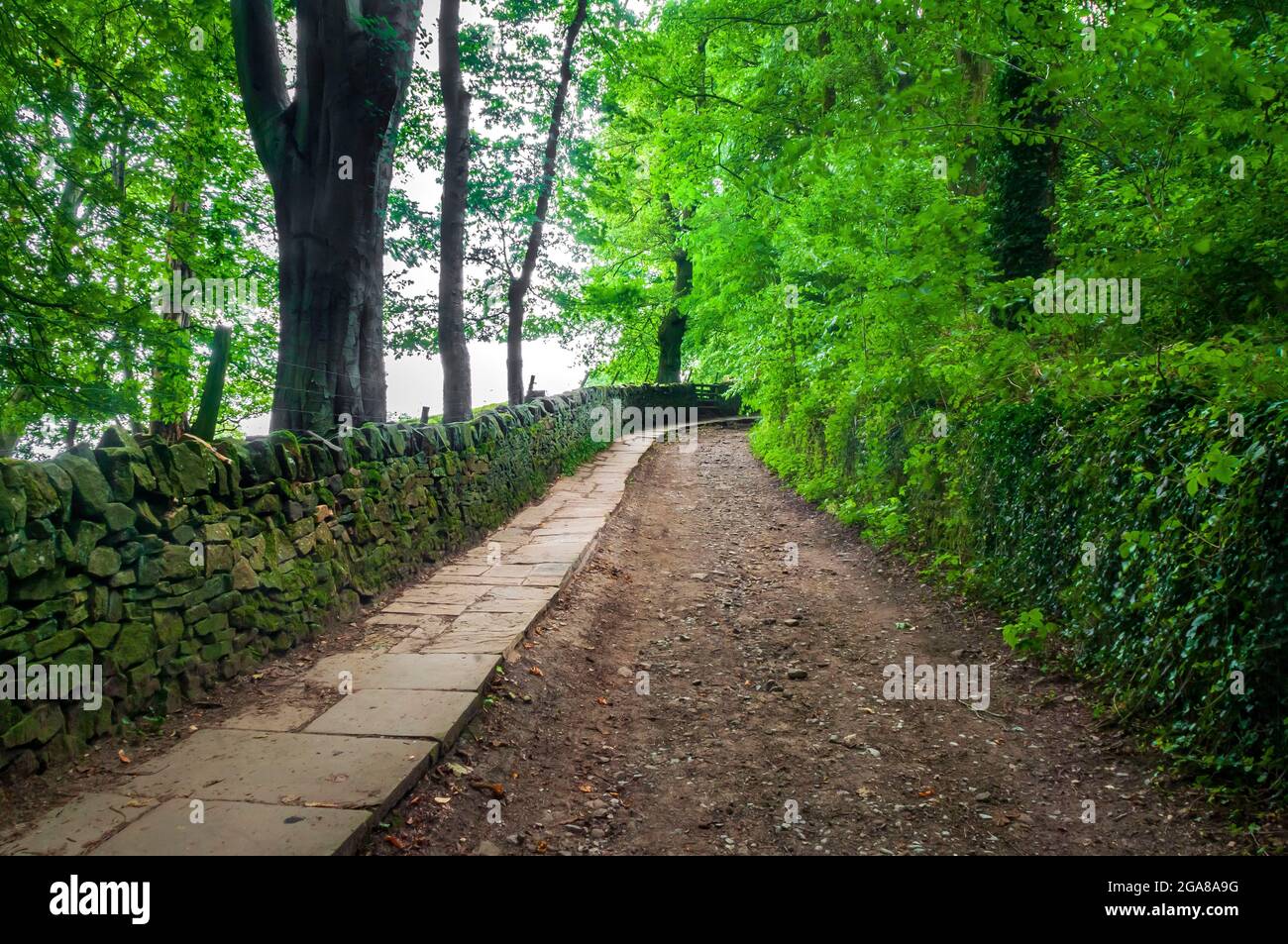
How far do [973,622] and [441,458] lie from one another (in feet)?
16.5

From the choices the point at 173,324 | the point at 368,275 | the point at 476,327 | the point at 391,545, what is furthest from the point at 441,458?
the point at 476,327

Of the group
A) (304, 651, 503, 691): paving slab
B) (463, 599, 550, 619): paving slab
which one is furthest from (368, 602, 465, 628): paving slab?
(304, 651, 503, 691): paving slab

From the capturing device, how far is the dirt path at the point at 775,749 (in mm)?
3133

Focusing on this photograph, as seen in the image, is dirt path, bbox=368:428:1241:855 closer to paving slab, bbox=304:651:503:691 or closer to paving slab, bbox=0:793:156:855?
paving slab, bbox=304:651:503:691

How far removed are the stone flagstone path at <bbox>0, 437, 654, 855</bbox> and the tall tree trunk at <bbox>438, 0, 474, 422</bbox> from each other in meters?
5.86

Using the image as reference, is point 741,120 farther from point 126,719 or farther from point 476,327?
point 126,719

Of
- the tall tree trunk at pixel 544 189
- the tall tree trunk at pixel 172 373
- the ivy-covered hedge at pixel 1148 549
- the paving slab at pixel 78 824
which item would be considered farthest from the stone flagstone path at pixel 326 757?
the tall tree trunk at pixel 544 189

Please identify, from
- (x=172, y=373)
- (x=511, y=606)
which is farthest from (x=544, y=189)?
(x=511, y=606)

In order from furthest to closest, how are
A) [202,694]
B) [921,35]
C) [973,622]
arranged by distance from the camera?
[973,622]
[921,35]
[202,694]

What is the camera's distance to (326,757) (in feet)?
11.0

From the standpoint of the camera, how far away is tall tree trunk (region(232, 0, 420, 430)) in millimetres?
7082

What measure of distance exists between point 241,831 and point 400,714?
1157mm

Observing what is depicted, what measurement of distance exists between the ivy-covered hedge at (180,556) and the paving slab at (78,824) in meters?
0.33

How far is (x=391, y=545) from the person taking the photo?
246 inches
